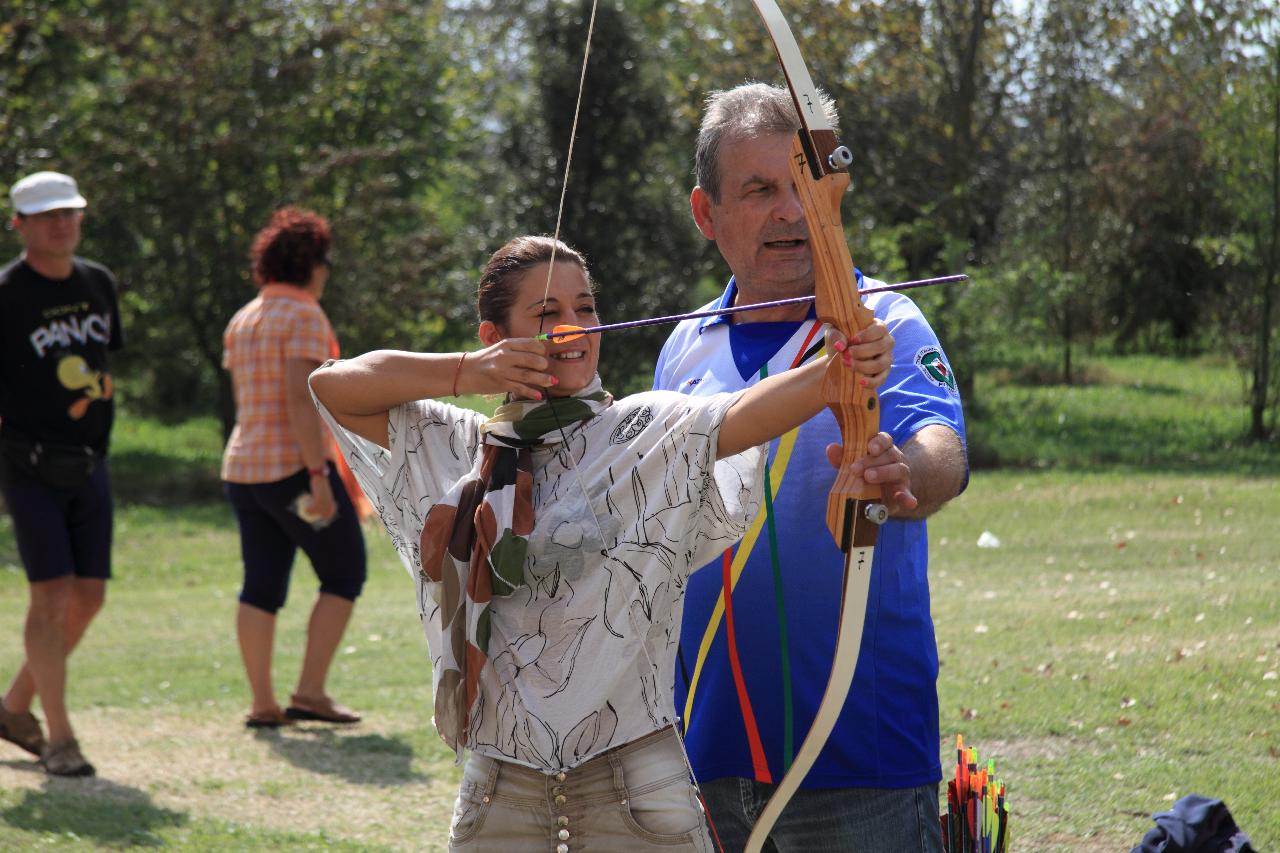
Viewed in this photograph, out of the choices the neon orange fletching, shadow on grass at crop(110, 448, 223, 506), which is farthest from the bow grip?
shadow on grass at crop(110, 448, 223, 506)

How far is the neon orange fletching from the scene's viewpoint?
7.33 ft

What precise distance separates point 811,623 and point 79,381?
3741mm

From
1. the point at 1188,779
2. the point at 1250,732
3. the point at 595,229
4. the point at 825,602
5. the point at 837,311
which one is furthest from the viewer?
the point at 595,229

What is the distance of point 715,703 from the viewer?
2.50m

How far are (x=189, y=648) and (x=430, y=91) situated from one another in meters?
15.1

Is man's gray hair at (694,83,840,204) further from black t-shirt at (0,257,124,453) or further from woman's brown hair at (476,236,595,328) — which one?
black t-shirt at (0,257,124,453)

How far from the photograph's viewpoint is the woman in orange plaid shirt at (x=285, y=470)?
5.71 metres

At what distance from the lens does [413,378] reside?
235 cm

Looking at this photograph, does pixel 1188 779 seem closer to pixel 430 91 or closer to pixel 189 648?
pixel 189 648

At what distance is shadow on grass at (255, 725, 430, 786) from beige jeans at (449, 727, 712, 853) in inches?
118

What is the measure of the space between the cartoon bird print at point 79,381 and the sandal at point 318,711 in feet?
4.89

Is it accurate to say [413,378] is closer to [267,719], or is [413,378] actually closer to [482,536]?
[482,536]

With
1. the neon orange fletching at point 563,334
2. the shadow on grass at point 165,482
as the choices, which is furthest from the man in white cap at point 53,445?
the shadow on grass at point 165,482

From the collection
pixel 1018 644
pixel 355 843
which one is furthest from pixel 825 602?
pixel 1018 644
